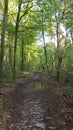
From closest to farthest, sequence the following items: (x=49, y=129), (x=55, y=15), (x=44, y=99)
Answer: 1. (x=49, y=129)
2. (x=44, y=99)
3. (x=55, y=15)

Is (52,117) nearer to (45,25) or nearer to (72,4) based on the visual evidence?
(72,4)

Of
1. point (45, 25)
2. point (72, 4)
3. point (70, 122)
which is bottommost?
point (70, 122)

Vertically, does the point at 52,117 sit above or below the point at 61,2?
below

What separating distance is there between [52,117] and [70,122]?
85 centimetres

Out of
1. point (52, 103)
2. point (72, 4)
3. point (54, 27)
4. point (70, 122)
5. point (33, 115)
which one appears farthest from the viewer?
point (54, 27)

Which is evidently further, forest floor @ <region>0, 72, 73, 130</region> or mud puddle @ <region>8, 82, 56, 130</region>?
forest floor @ <region>0, 72, 73, 130</region>

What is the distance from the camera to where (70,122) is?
9016 mm

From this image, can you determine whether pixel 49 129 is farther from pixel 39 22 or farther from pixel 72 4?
pixel 39 22

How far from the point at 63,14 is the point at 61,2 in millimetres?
1301

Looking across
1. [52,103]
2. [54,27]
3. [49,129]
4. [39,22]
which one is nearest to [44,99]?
[52,103]

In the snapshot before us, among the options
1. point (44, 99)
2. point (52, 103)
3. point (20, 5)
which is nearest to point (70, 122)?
point (52, 103)

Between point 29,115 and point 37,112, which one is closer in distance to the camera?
point 29,115

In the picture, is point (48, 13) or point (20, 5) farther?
point (20, 5)

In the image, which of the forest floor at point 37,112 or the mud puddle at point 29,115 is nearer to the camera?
the mud puddle at point 29,115
